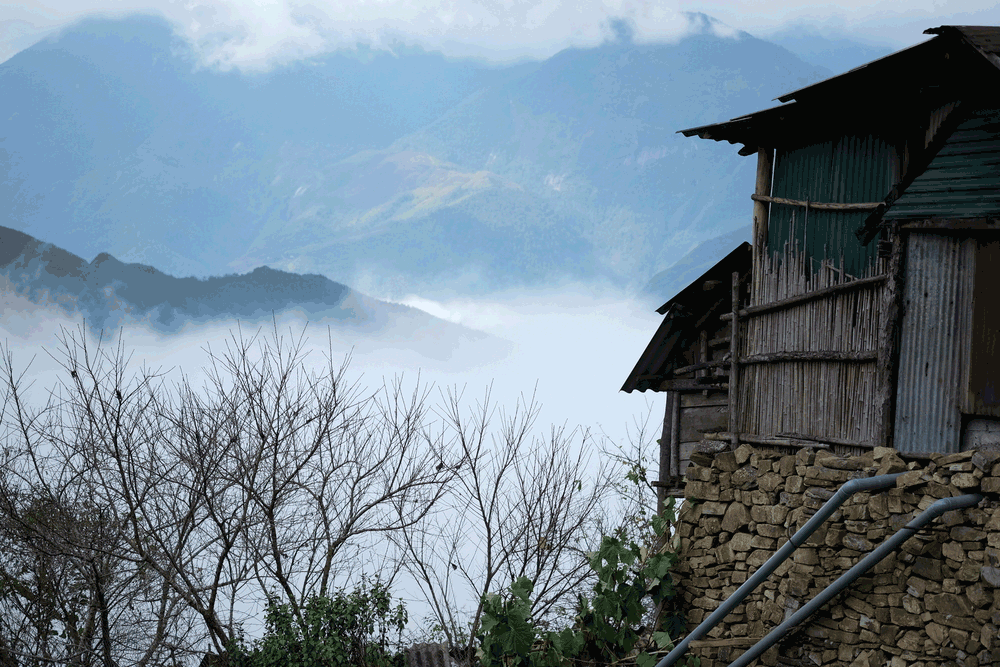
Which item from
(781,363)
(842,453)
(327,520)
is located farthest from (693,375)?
(327,520)

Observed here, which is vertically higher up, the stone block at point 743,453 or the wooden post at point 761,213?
the wooden post at point 761,213

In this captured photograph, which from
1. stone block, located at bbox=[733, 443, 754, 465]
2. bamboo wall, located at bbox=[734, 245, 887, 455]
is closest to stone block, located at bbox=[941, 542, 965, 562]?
bamboo wall, located at bbox=[734, 245, 887, 455]

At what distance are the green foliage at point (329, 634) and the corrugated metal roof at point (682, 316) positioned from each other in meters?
4.44

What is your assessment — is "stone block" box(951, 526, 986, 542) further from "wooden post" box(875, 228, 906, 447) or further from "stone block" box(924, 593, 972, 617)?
"wooden post" box(875, 228, 906, 447)

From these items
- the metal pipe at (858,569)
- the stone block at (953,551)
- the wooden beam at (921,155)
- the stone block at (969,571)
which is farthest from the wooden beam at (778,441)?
the wooden beam at (921,155)

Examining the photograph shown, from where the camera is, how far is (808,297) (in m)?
7.59

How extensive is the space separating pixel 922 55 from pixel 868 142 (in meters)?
0.91

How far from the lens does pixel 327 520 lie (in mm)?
10508

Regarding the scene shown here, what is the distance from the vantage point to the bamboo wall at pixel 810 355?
6.90 meters

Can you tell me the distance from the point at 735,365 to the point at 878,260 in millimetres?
2067

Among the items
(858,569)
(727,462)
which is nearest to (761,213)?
(727,462)

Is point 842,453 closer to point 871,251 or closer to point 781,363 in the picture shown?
point 781,363

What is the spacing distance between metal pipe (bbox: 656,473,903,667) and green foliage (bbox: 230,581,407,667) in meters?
3.88

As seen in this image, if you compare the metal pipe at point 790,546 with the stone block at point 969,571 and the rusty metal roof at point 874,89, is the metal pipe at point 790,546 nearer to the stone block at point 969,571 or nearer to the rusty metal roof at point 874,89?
the stone block at point 969,571
